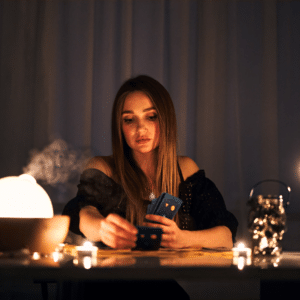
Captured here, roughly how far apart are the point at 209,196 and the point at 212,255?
2.21ft

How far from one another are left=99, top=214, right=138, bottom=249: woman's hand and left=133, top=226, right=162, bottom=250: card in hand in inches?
0.5

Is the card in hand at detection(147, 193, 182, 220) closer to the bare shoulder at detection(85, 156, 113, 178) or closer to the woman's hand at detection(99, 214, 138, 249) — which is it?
the woman's hand at detection(99, 214, 138, 249)

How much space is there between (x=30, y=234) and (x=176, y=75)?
1662 millimetres

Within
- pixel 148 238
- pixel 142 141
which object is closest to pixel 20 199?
pixel 148 238

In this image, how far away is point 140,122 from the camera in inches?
53.3

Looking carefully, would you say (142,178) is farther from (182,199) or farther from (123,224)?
(123,224)

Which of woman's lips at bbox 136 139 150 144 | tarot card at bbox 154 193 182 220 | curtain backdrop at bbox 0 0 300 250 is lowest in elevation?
tarot card at bbox 154 193 182 220

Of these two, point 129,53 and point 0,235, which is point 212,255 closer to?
point 0,235

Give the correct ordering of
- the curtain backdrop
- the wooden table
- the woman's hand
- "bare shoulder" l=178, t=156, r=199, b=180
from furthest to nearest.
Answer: the curtain backdrop
"bare shoulder" l=178, t=156, r=199, b=180
the woman's hand
the wooden table

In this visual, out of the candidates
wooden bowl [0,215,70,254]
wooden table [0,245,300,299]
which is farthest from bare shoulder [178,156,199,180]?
wooden table [0,245,300,299]

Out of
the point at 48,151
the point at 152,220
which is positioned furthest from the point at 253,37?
the point at 152,220

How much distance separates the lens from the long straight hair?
1368 mm

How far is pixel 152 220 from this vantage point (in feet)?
2.72

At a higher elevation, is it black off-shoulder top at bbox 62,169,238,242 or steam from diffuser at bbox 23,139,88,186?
steam from diffuser at bbox 23,139,88,186
